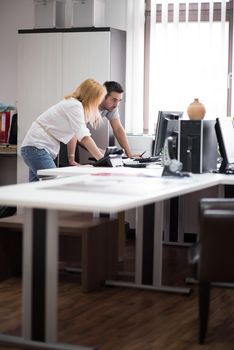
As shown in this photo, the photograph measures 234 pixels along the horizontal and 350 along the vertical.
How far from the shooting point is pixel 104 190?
3215mm

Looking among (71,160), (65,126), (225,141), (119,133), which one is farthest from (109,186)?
(119,133)

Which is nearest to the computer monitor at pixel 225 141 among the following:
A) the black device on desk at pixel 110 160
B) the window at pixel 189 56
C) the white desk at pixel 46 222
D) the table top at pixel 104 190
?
the table top at pixel 104 190

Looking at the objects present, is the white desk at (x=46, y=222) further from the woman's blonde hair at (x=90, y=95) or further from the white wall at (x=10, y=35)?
the white wall at (x=10, y=35)

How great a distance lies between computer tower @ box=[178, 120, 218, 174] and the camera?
4.52m

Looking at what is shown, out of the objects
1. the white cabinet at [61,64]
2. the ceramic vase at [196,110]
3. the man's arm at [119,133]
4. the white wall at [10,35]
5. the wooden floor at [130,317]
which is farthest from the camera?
the white wall at [10,35]

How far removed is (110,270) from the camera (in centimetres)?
458

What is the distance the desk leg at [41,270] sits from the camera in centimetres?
292

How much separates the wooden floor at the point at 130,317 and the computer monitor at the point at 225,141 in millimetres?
877

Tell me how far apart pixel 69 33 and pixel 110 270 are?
120 inches

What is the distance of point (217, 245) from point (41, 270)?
0.81 metres

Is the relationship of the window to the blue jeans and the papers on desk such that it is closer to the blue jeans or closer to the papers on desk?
the blue jeans

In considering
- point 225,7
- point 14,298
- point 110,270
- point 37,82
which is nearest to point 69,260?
point 110,270

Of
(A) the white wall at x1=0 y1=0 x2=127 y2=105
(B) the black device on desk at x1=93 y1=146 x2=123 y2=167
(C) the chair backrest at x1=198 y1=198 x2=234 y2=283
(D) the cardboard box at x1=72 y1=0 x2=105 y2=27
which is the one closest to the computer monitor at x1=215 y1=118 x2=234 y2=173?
(B) the black device on desk at x1=93 y1=146 x2=123 y2=167

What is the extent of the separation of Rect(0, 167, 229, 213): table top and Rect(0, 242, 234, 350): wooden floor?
731mm
